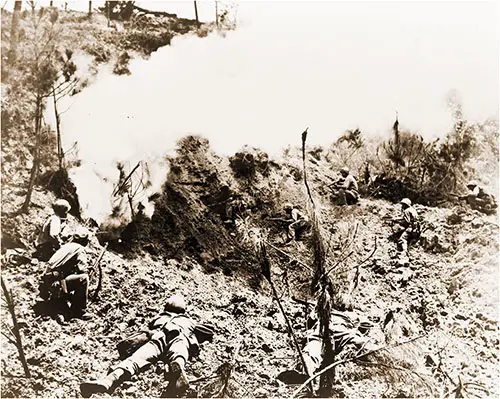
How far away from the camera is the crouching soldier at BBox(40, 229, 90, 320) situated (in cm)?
388

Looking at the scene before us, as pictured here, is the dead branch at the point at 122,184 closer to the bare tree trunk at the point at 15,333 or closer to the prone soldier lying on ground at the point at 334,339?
the bare tree trunk at the point at 15,333

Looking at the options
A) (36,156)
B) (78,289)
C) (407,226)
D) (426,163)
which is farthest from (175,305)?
(426,163)

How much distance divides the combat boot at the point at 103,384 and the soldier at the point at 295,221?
6.35ft

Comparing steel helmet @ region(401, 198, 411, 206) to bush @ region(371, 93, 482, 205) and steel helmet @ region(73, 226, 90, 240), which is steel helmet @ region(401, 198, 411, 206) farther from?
steel helmet @ region(73, 226, 90, 240)

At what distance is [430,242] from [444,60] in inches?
75.8

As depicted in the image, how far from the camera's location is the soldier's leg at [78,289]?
3932 mm

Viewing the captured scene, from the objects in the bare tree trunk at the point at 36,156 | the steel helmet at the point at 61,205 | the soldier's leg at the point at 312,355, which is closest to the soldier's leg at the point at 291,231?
the soldier's leg at the point at 312,355

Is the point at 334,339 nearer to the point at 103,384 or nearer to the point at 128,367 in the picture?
the point at 128,367

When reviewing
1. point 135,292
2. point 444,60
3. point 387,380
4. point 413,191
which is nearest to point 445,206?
A: point 413,191

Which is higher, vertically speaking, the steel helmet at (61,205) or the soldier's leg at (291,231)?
the steel helmet at (61,205)

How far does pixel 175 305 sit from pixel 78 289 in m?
0.82

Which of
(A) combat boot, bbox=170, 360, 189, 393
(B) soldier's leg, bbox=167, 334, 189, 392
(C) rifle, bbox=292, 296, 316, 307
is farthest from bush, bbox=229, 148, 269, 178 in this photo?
(A) combat boot, bbox=170, 360, 189, 393

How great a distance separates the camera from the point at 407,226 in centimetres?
480

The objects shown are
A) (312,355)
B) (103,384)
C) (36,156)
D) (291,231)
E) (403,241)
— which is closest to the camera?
(103,384)
